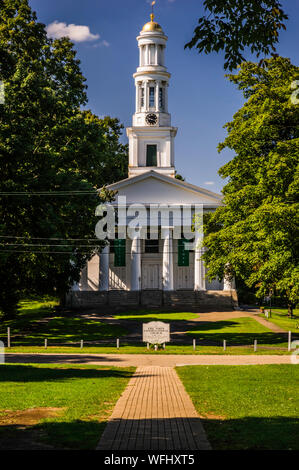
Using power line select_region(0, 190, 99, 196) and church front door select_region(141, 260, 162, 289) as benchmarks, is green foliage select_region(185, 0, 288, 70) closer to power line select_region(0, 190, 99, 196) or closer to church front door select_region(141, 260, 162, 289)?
power line select_region(0, 190, 99, 196)

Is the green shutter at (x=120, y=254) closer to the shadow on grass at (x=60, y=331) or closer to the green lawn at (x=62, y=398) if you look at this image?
the shadow on grass at (x=60, y=331)

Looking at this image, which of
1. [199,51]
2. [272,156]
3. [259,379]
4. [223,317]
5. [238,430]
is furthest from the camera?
[223,317]

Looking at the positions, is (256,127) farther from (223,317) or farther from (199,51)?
(223,317)

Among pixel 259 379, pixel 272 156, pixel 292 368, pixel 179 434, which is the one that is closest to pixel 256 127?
pixel 272 156

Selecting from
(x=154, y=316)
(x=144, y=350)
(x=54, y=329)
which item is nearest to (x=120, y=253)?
(x=154, y=316)

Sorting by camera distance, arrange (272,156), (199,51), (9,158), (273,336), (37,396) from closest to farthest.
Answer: (199,51)
(37,396)
(272,156)
(9,158)
(273,336)

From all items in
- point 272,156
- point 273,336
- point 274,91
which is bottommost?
point 273,336

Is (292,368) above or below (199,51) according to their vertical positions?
below

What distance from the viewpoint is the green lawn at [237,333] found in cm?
3369

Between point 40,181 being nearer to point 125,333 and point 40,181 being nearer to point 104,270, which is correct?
point 125,333

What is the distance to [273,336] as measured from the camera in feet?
116

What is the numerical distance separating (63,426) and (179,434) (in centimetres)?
213

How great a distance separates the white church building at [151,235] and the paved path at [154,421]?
36.1 metres
